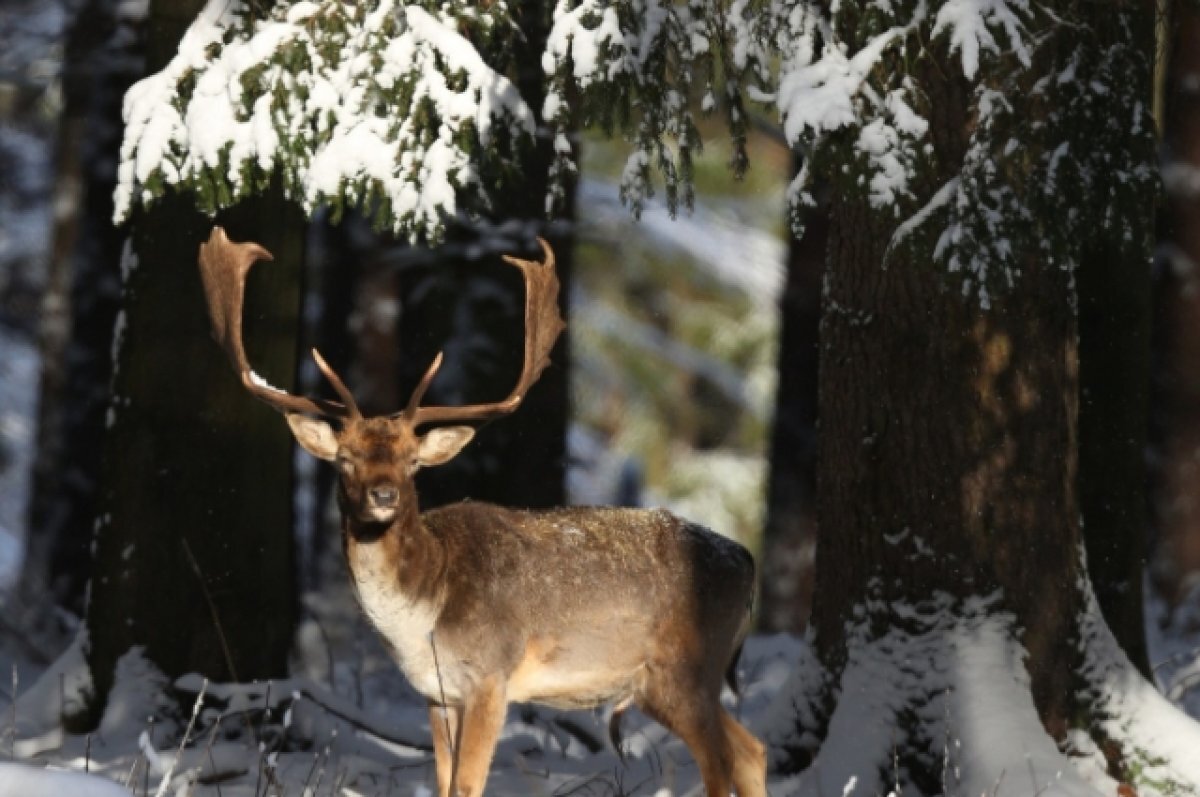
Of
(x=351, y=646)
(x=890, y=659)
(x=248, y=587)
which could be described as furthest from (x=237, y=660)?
(x=351, y=646)

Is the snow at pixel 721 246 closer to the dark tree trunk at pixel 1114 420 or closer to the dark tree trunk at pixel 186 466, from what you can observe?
the dark tree trunk at pixel 1114 420

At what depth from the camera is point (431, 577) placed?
23.4 feet

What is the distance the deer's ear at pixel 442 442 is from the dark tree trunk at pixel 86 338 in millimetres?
7086

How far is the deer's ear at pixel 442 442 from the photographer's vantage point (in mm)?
7094

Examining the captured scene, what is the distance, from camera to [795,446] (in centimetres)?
1395

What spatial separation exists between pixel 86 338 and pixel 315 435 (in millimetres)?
8026

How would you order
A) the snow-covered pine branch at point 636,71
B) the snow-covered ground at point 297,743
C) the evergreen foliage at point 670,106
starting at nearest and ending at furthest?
the evergreen foliage at point 670,106
the snow-covered pine branch at point 636,71
the snow-covered ground at point 297,743

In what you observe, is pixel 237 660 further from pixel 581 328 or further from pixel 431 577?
pixel 581 328

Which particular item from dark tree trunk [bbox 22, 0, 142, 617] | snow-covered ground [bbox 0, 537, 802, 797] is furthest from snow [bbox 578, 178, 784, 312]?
snow-covered ground [bbox 0, 537, 802, 797]

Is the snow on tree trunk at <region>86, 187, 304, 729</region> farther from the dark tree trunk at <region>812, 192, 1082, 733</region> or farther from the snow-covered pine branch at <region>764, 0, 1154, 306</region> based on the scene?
the snow-covered pine branch at <region>764, 0, 1154, 306</region>

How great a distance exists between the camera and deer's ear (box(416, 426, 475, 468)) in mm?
7094

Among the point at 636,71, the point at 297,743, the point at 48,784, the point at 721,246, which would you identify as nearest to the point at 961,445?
the point at 636,71

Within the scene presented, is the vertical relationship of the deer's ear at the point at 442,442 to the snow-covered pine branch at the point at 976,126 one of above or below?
below

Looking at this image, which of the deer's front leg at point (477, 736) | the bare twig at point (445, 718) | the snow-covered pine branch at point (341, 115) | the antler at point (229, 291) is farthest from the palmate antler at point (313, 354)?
the deer's front leg at point (477, 736)
